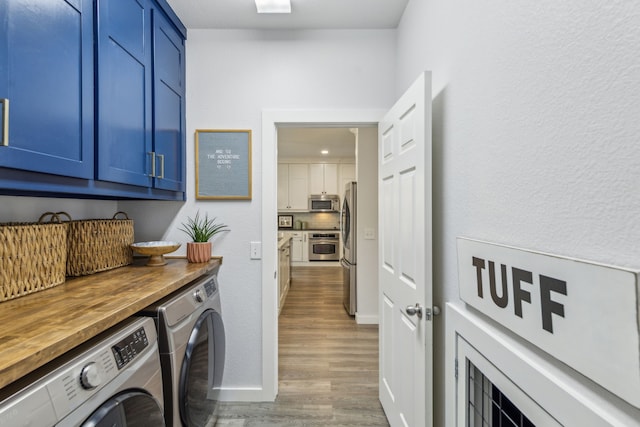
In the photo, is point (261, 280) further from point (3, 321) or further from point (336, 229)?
point (336, 229)

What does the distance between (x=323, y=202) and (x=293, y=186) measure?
78 cm

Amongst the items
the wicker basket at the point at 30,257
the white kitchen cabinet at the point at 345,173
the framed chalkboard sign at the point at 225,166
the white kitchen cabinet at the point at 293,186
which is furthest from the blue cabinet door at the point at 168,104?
the white kitchen cabinet at the point at 345,173

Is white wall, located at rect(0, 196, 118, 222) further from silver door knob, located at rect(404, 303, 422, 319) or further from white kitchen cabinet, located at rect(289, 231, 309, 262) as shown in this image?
white kitchen cabinet, located at rect(289, 231, 309, 262)

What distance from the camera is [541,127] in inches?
31.5

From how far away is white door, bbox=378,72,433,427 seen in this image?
136cm

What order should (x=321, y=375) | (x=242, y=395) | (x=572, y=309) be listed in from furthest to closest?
(x=321, y=375) < (x=242, y=395) < (x=572, y=309)

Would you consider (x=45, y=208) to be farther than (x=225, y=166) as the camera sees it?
No

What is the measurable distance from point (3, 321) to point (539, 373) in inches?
56.0

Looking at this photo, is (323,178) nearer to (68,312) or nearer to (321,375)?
(321,375)

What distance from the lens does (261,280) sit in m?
2.19

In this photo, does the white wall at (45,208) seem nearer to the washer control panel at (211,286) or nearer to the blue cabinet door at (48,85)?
the blue cabinet door at (48,85)

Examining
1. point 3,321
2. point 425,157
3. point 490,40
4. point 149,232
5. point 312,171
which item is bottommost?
point 3,321

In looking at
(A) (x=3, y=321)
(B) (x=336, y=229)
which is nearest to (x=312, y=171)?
(B) (x=336, y=229)

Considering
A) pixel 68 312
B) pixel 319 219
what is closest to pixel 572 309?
pixel 68 312
